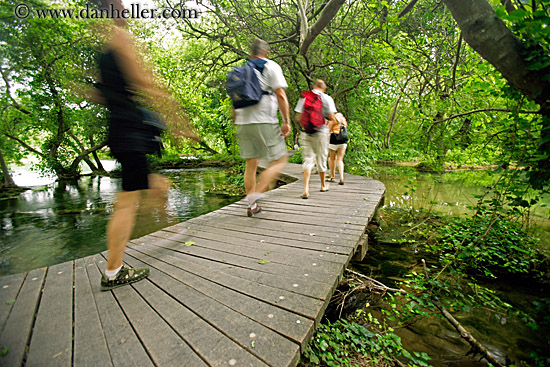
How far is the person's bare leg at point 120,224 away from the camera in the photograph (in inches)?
75.9

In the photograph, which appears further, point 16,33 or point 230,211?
point 16,33

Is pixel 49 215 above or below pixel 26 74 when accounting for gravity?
below

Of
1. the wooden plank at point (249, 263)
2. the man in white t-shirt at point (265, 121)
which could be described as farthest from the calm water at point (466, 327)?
the man in white t-shirt at point (265, 121)

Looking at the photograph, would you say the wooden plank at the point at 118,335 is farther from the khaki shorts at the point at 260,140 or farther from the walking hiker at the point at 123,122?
the khaki shorts at the point at 260,140

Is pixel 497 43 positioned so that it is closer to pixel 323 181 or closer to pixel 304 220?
pixel 304 220

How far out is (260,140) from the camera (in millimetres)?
3215

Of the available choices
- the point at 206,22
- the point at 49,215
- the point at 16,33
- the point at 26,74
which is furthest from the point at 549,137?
the point at 26,74

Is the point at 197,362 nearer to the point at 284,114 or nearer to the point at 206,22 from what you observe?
the point at 284,114

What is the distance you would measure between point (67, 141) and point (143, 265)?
56.4 ft

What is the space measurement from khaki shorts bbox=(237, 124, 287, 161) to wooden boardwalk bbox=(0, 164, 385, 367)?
104 cm

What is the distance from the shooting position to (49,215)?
27.0 feet

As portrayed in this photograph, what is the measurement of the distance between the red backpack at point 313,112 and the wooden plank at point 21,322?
13.3 ft

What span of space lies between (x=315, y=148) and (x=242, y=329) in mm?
3635

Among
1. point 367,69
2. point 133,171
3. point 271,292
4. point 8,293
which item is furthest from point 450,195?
point 8,293
